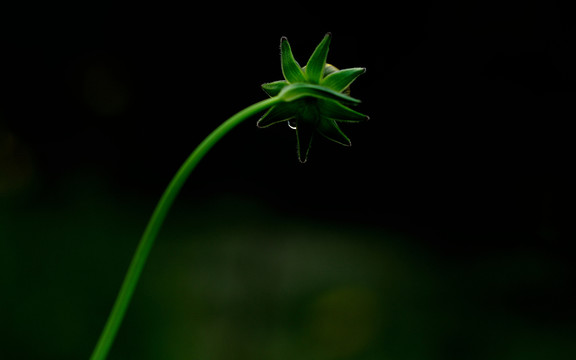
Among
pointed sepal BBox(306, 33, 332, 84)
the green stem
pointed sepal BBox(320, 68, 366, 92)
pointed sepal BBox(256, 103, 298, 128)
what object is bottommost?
the green stem

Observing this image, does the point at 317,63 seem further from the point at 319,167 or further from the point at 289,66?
the point at 319,167

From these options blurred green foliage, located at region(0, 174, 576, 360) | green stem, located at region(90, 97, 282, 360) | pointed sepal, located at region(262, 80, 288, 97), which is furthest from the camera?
blurred green foliage, located at region(0, 174, 576, 360)

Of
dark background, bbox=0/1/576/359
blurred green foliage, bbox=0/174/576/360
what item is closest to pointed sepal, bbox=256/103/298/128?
blurred green foliage, bbox=0/174/576/360

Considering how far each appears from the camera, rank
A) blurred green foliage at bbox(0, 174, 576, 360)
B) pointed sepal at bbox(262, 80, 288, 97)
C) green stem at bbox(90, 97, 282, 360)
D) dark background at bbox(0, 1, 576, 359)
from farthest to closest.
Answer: dark background at bbox(0, 1, 576, 359)
blurred green foliage at bbox(0, 174, 576, 360)
pointed sepal at bbox(262, 80, 288, 97)
green stem at bbox(90, 97, 282, 360)

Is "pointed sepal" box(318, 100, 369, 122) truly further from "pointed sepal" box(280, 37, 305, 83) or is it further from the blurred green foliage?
the blurred green foliage

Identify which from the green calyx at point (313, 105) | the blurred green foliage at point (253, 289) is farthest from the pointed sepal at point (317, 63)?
the blurred green foliage at point (253, 289)

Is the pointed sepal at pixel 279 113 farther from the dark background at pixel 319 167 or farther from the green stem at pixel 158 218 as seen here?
the dark background at pixel 319 167
